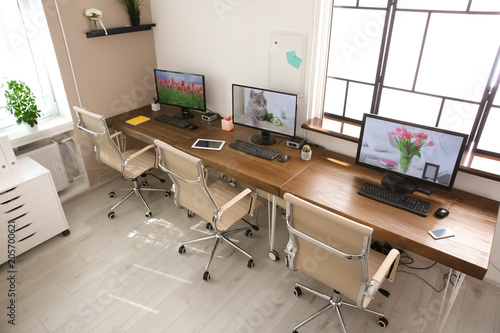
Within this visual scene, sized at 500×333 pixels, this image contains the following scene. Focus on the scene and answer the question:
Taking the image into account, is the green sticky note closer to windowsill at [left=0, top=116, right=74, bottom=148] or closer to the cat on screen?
the cat on screen

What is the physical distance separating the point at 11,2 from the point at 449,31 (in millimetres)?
4596

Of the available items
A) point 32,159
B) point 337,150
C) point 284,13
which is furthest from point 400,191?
point 32,159

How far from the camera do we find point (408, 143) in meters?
2.20

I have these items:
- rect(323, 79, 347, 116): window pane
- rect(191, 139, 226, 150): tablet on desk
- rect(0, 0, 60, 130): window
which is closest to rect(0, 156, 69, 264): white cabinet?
rect(0, 0, 60, 130): window

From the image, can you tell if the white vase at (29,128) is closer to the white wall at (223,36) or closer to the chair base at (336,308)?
the white wall at (223,36)

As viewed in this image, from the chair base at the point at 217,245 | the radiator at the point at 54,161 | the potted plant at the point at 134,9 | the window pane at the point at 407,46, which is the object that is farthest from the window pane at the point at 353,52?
the radiator at the point at 54,161

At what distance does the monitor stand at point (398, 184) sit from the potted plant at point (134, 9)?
9.67ft

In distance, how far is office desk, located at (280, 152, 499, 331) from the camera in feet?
6.00

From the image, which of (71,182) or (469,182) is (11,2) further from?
(469,182)

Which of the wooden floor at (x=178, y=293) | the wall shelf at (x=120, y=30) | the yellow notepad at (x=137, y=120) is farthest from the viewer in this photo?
the yellow notepad at (x=137, y=120)

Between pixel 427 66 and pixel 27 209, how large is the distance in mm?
4617

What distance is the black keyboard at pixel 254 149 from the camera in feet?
9.10

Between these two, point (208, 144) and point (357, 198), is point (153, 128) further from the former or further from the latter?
point (357, 198)

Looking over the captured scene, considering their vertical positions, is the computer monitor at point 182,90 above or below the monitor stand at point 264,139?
above
